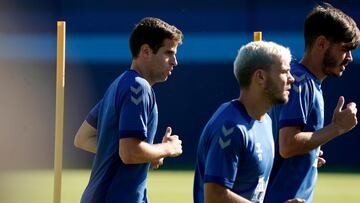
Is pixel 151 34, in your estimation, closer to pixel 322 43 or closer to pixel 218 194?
pixel 322 43

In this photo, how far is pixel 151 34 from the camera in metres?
5.80

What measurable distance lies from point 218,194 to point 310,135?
3.14 ft

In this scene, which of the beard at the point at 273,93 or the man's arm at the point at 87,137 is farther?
the man's arm at the point at 87,137

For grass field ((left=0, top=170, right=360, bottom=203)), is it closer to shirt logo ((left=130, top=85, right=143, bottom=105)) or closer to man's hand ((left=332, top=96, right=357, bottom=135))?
shirt logo ((left=130, top=85, right=143, bottom=105))

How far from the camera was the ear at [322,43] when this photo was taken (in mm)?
5699

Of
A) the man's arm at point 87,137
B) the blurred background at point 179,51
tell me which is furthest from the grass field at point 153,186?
the man's arm at point 87,137

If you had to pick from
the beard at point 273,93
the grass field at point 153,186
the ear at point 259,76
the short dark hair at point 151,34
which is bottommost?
the grass field at point 153,186

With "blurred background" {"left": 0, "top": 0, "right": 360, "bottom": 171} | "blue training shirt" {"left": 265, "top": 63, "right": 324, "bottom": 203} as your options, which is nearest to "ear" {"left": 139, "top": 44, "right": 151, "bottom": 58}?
"blue training shirt" {"left": 265, "top": 63, "right": 324, "bottom": 203}

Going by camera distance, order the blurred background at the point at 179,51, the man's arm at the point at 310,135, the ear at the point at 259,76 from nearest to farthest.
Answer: the ear at the point at 259,76 < the man's arm at the point at 310,135 < the blurred background at the point at 179,51

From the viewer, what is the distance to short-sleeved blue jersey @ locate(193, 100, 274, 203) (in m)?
4.61

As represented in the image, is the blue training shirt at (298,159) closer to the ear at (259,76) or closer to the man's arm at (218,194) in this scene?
the ear at (259,76)

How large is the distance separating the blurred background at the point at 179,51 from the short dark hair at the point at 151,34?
727 centimetres

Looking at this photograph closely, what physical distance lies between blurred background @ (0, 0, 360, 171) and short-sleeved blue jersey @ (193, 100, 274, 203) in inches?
327

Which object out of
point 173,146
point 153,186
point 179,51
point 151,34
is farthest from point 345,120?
point 179,51
